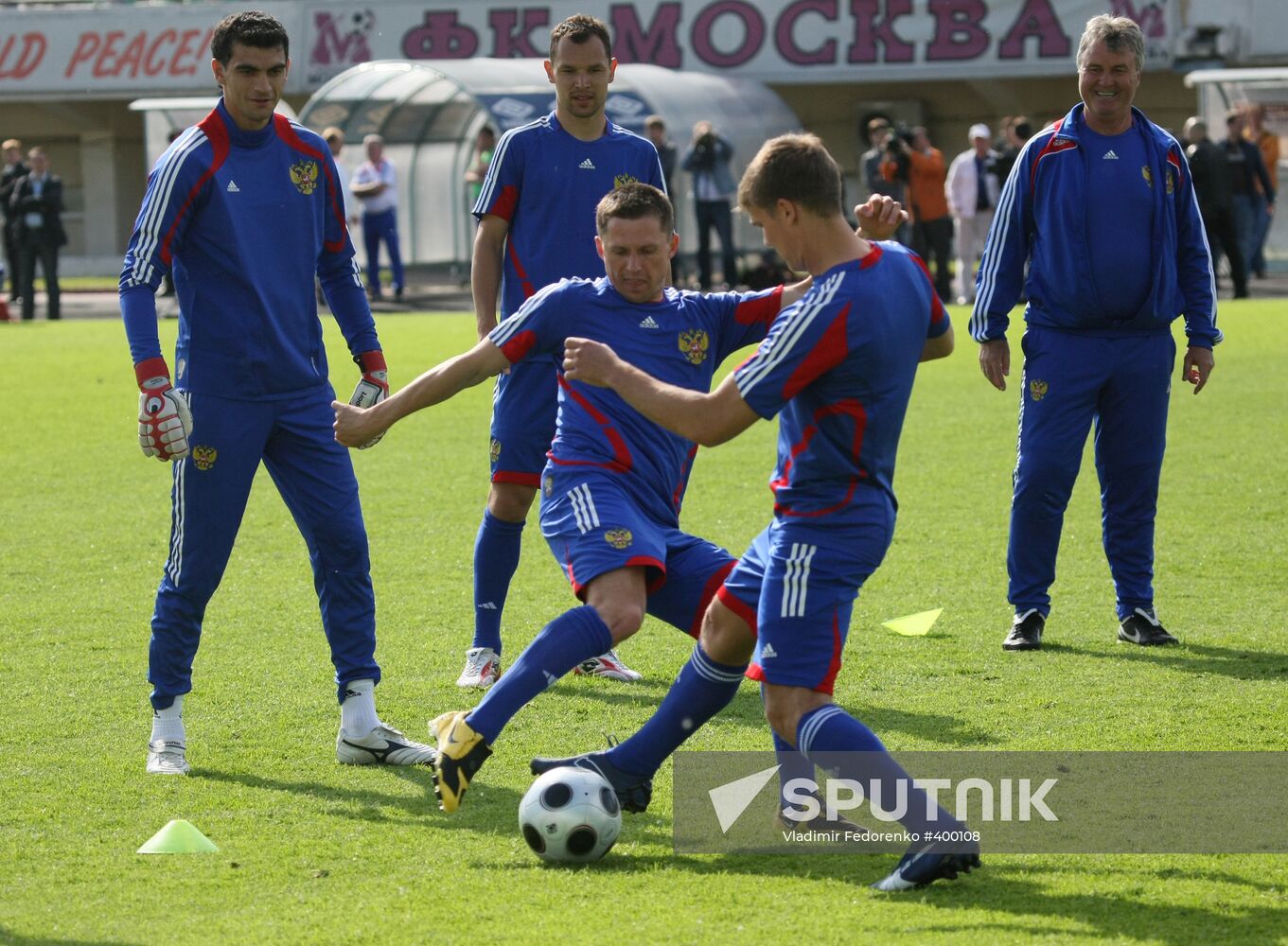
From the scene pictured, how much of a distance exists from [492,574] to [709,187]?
1720 centimetres

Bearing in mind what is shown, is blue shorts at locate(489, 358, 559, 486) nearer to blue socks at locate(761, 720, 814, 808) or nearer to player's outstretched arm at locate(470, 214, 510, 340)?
player's outstretched arm at locate(470, 214, 510, 340)

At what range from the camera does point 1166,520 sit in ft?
30.5

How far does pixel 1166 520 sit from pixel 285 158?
5549 mm

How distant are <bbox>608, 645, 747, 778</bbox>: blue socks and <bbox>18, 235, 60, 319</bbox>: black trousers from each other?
65.8ft

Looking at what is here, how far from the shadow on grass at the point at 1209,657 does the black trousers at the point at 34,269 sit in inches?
754

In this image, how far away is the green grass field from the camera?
13.5ft

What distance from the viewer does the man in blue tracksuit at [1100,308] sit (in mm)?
6730

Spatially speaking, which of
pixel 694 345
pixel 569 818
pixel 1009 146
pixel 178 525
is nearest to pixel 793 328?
pixel 694 345

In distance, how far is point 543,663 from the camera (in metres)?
4.68

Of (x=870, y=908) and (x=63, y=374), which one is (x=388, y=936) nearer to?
(x=870, y=908)

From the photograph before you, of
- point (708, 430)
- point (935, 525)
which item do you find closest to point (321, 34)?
point (935, 525)

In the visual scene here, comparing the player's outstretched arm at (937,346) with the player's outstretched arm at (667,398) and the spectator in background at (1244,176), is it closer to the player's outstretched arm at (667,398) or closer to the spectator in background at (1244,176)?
the player's outstretched arm at (667,398)

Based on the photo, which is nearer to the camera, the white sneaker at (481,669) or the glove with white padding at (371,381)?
the glove with white padding at (371,381)

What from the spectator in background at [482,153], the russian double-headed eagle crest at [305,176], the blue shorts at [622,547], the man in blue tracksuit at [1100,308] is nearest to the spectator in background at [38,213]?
the spectator in background at [482,153]
